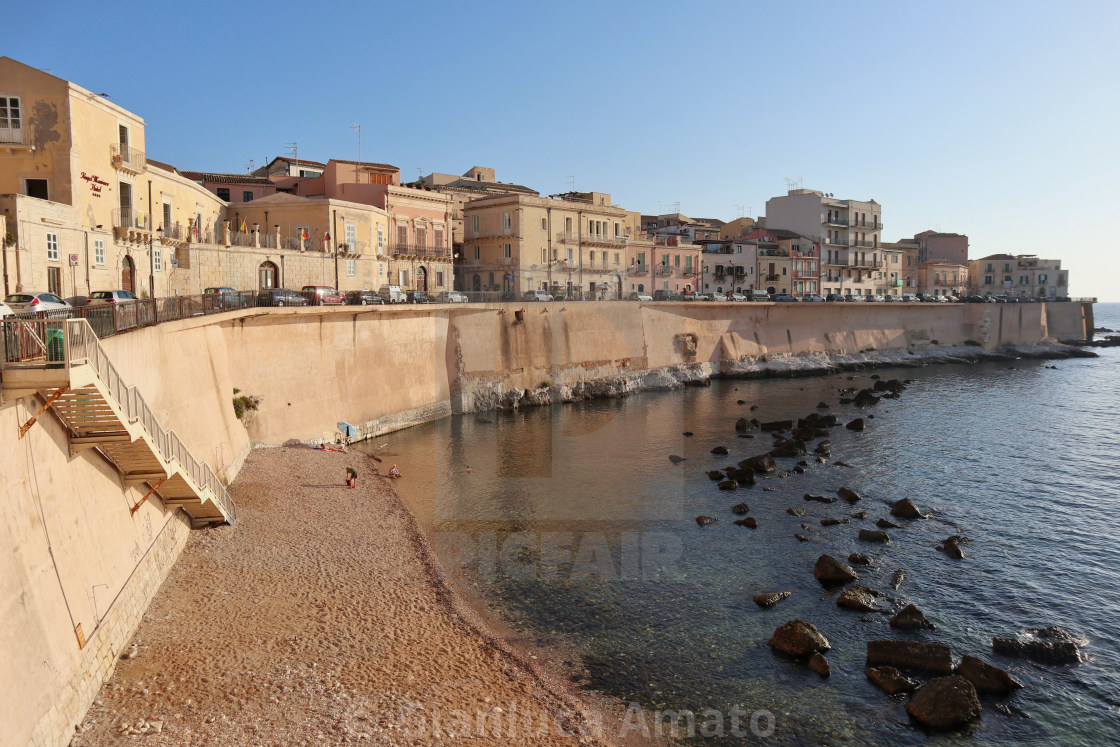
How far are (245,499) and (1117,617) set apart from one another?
24.1m

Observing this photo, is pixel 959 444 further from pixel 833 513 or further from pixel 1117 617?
pixel 1117 617

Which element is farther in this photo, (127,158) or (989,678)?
(127,158)

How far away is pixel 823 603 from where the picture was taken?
1844cm

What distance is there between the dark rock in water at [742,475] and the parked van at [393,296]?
764 inches

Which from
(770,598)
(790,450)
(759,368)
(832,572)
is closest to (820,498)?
(790,450)

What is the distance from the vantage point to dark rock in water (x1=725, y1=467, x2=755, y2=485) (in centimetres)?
2908

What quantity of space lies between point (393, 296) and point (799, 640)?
97.5 feet

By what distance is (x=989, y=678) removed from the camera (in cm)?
1480

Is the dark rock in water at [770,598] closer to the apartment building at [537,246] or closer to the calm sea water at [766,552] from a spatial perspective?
the calm sea water at [766,552]

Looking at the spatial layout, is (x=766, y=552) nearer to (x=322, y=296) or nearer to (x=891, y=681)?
(x=891, y=681)

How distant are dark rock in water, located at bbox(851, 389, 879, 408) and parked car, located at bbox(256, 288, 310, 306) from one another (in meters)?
35.6

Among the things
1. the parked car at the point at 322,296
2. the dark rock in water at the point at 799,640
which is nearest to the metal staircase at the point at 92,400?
the dark rock in water at the point at 799,640

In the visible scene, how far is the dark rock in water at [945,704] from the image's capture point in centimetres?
1365

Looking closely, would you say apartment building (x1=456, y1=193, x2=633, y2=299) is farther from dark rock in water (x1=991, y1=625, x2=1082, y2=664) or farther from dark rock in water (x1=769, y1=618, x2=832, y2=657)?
dark rock in water (x1=991, y1=625, x2=1082, y2=664)
